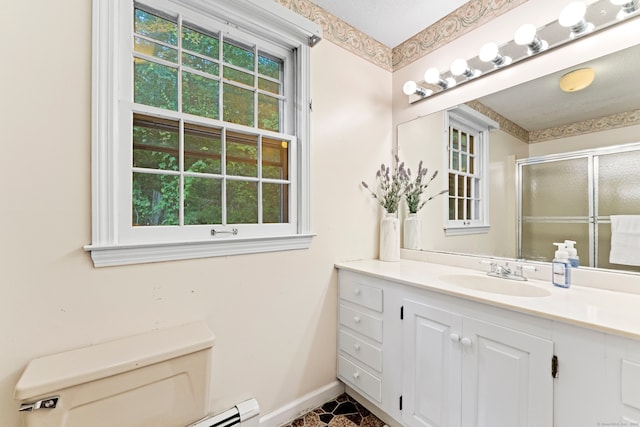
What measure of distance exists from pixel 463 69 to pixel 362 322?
1.56m

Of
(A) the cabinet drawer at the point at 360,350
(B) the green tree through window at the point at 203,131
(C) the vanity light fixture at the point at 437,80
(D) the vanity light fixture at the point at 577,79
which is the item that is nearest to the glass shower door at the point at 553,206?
(D) the vanity light fixture at the point at 577,79

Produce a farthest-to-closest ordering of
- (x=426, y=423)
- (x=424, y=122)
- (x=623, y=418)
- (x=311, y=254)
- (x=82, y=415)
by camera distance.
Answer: (x=424, y=122), (x=311, y=254), (x=426, y=423), (x=82, y=415), (x=623, y=418)

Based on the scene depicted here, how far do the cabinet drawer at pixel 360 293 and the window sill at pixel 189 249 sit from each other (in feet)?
1.09

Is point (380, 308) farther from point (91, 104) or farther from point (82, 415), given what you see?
point (91, 104)

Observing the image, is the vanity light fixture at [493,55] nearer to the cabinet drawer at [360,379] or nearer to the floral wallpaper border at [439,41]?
the floral wallpaper border at [439,41]

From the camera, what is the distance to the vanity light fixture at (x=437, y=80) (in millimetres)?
1676

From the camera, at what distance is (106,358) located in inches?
36.3

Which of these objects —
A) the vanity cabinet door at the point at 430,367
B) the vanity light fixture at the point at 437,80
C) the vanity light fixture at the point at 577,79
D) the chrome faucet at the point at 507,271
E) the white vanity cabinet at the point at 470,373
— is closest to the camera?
the white vanity cabinet at the point at 470,373

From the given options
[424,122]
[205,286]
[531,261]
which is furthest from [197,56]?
[531,261]

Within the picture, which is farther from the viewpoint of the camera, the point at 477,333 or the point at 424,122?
the point at 424,122

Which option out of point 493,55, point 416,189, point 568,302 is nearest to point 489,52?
point 493,55

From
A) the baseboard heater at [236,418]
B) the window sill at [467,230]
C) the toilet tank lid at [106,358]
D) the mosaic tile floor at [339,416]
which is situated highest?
the window sill at [467,230]

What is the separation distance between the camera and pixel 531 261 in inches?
54.0

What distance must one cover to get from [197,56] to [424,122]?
55.9 inches
